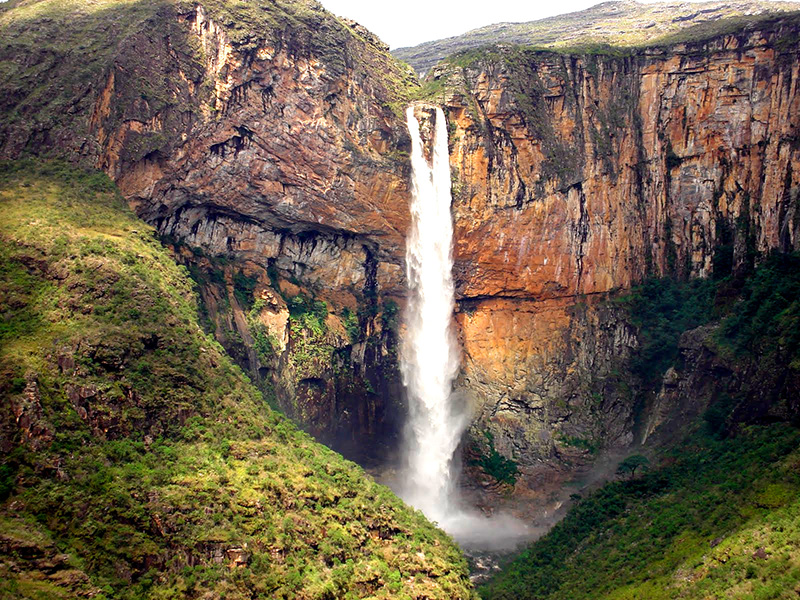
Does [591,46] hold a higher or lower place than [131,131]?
higher

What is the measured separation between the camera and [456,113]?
40.5m

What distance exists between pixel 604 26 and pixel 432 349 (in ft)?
91.4

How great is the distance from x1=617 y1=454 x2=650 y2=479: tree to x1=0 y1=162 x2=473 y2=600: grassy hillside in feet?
30.5

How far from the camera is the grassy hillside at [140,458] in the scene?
67.5 feet

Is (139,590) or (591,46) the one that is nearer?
(139,590)

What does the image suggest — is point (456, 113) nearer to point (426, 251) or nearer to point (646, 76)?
point (426, 251)

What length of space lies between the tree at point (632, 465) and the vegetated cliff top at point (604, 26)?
22.0 metres

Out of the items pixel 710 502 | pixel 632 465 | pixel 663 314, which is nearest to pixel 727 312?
pixel 663 314

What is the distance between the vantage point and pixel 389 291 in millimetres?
41562

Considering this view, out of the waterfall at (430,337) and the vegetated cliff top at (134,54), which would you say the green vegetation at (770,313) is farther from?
the vegetated cliff top at (134,54)

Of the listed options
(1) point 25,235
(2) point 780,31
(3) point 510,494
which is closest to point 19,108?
(1) point 25,235

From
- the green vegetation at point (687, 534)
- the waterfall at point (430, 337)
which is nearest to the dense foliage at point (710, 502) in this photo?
the green vegetation at point (687, 534)

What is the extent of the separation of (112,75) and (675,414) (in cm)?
2736

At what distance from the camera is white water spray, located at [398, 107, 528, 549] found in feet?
130
